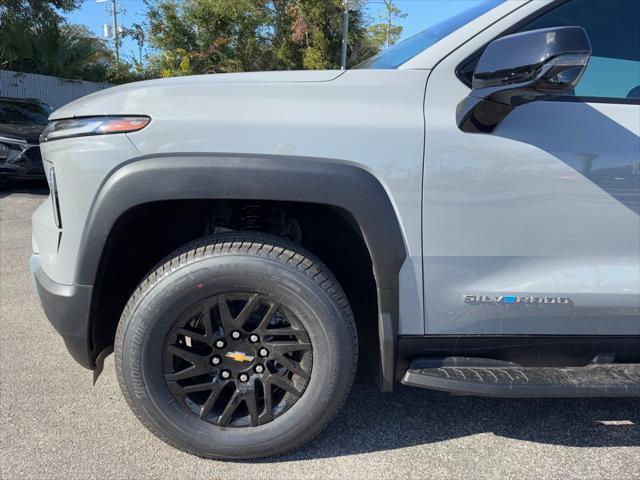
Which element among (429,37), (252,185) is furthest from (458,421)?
(429,37)

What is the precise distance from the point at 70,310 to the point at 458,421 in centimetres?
177

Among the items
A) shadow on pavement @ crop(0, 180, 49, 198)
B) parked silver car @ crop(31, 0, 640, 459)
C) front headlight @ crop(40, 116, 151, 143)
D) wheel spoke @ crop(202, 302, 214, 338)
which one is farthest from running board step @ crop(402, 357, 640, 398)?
shadow on pavement @ crop(0, 180, 49, 198)

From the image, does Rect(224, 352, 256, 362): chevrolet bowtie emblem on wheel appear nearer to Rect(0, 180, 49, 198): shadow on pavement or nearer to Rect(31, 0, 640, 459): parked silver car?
Rect(31, 0, 640, 459): parked silver car

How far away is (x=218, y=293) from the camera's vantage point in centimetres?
182

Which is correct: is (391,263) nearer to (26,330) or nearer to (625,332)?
(625,332)

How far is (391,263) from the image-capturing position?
1.76 metres

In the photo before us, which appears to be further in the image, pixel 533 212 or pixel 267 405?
pixel 267 405

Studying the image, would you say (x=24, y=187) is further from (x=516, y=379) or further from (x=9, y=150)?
(x=516, y=379)

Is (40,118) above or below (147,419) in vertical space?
above

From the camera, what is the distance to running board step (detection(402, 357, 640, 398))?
1.81m

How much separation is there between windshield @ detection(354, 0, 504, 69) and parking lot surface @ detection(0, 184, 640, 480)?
1601mm

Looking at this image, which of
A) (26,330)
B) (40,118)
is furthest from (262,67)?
(26,330)

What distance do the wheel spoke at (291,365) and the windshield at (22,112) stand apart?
802 cm

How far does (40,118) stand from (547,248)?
9.01 metres
